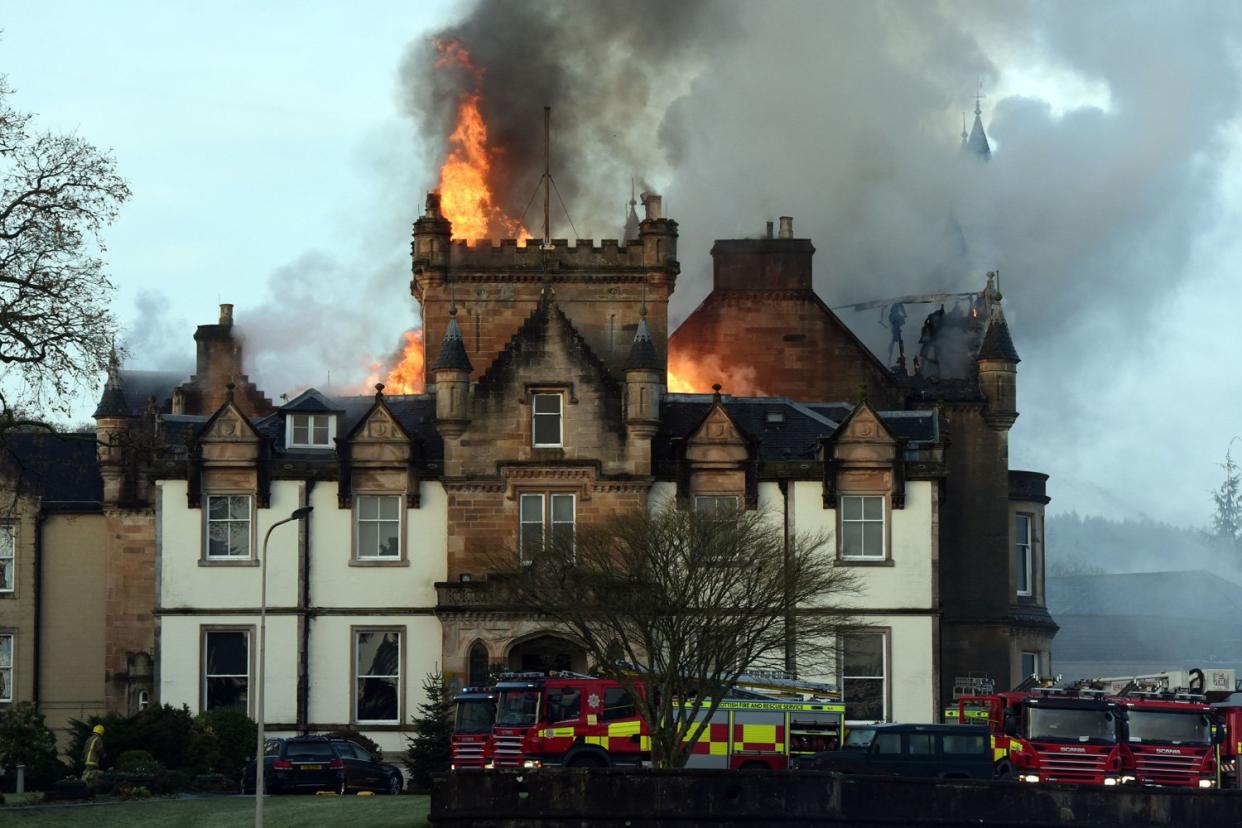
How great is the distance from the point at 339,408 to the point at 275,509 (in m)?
3.75

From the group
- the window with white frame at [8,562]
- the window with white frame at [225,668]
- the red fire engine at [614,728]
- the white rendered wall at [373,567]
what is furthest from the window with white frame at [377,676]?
the red fire engine at [614,728]

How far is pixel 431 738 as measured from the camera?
71.0m

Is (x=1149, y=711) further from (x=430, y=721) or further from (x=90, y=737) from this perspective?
(x=90, y=737)

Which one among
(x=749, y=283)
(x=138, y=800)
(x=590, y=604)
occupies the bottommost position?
(x=138, y=800)

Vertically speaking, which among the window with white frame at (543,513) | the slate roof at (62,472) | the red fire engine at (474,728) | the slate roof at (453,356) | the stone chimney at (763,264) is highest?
the stone chimney at (763,264)

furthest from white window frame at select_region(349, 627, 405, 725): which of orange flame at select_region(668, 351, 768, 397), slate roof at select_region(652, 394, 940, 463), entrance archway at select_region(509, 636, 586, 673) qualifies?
orange flame at select_region(668, 351, 768, 397)

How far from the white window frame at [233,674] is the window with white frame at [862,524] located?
17.0 m

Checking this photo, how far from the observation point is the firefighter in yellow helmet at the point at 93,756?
62.4 m

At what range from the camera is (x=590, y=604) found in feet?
216

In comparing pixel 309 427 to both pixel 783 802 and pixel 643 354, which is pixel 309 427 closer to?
pixel 643 354

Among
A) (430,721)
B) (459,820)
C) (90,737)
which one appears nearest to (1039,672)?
(430,721)

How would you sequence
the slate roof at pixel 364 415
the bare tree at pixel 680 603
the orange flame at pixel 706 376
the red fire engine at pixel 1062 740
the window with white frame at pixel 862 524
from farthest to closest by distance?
the orange flame at pixel 706 376 < the slate roof at pixel 364 415 < the window with white frame at pixel 862 524 < the bare tree at pixel 680 603 < the red fire engine at pixel 1062 740

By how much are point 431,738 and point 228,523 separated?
10042 millimetres

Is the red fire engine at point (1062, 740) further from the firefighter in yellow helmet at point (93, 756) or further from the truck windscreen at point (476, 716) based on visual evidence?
the firefighter in yellow helmet at point (93, 756)
